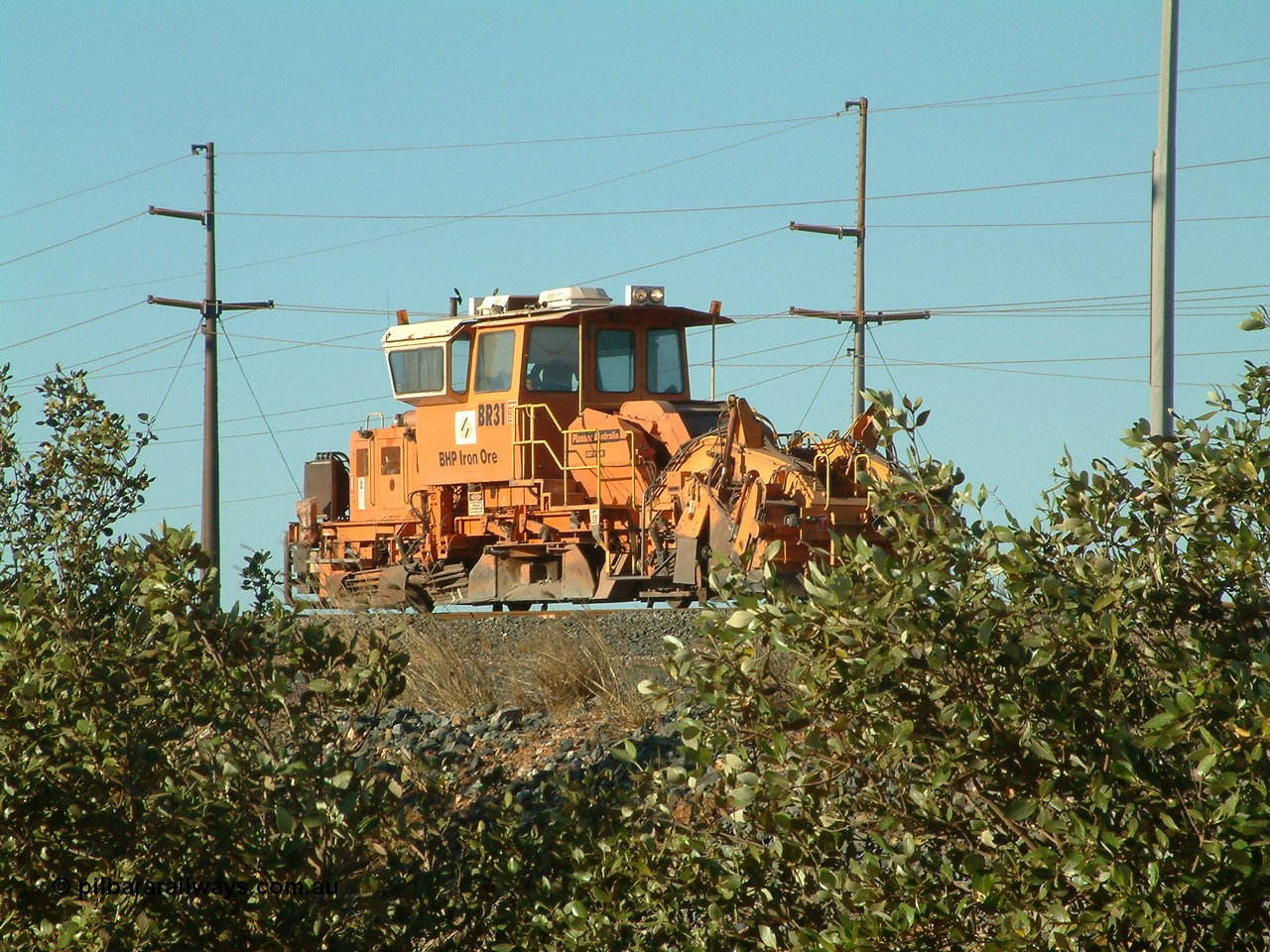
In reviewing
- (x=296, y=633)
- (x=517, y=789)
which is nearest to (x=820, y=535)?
(x=517, y=789)

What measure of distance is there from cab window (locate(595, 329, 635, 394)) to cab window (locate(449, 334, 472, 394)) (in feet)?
5.81

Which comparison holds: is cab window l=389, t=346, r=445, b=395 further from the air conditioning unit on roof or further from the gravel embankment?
the gravel embankment

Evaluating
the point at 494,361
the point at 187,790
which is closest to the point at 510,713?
the point at 187,790

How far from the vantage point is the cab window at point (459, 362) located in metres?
18.7

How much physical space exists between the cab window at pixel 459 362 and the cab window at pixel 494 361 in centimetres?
19

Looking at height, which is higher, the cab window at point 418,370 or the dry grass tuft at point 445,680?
the cab window at point 418,370

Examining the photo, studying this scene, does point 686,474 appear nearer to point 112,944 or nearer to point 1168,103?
point 1168,103

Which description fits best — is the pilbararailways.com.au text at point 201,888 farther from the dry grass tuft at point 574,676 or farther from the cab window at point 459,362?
the cab window at point 459,362

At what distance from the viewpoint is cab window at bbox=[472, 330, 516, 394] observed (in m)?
18.1

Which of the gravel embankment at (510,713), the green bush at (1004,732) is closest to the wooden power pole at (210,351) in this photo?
the gravel embankment at (510,713)

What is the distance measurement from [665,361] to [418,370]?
10.8ft

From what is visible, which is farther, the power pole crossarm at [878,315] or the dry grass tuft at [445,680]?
the power pole crossarm at [878,315]

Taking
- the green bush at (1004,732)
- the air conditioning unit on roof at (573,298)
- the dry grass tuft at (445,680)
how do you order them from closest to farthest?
the green bush at (1004,732) → the dry grass tuft at (445,680) → the air conditioning unit on roof at (573,298)

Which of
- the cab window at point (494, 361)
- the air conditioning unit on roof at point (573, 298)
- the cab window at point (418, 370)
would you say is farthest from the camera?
the cab window at point (418, 370)
